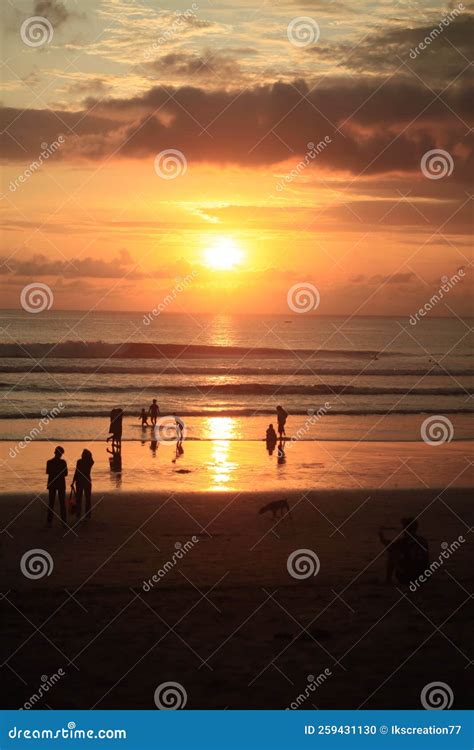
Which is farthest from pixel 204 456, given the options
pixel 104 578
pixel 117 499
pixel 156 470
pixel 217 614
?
pixel 217 614

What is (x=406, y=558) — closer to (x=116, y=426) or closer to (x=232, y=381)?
(x=116, y=426)

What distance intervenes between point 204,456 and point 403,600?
15396mm

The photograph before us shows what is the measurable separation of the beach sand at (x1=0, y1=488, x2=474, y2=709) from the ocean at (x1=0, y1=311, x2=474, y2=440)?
15921 mm

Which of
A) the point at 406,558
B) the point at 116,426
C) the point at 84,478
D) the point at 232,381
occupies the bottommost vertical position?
the point at 84,478

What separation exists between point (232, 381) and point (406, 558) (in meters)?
50.8

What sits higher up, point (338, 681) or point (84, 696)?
point (338, 681)

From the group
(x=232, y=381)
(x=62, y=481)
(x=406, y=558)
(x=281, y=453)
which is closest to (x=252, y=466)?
(x=281, y=453)

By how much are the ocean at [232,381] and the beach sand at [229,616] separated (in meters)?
15.9

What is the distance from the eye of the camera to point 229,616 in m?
10.7

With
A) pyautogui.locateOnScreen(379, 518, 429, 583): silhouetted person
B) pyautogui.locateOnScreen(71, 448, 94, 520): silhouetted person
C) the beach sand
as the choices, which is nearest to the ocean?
pyautogui.locateOnScreen(71, 448, 94, 520): silhouetted person

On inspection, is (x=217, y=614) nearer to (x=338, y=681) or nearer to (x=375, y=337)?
(x=338, y=681)

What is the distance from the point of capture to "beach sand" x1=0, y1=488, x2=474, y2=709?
862cm

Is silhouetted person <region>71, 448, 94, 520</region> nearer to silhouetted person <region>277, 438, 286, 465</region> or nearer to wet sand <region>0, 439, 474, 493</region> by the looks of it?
wet sand <region>0, 439, 474, 493</region>

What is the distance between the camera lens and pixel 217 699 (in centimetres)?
828
